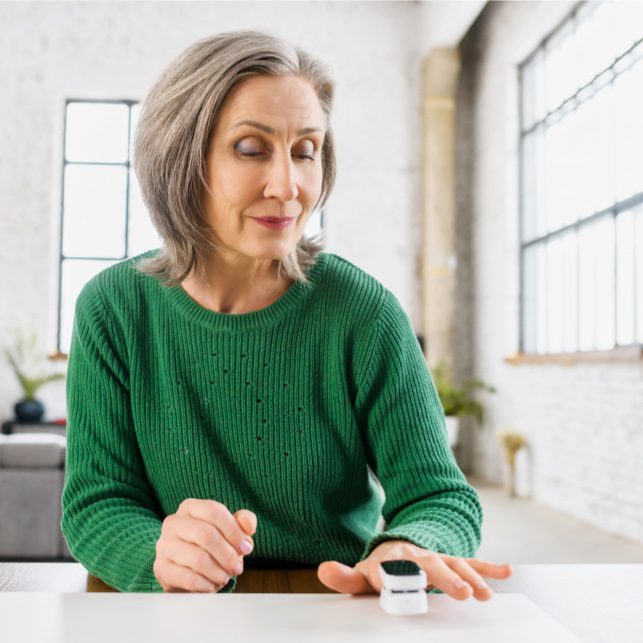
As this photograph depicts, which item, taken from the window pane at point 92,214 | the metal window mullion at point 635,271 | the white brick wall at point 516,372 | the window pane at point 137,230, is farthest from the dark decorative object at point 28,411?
the metal window mullion at point 635,271

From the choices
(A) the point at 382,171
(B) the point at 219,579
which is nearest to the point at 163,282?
(B) the point at 219,579

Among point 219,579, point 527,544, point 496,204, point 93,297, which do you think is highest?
point 496,204

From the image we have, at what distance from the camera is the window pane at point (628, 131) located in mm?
4914

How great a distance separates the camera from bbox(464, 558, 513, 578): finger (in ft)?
2.41

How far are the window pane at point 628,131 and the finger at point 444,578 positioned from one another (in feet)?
15.2

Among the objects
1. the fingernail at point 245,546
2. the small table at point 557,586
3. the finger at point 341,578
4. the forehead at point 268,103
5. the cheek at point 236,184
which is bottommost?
the small table at point 557,586

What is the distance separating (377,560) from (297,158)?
0.53 metres

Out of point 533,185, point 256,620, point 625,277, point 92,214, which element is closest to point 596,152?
point 625,277

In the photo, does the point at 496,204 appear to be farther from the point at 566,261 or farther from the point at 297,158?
the point at 297,158

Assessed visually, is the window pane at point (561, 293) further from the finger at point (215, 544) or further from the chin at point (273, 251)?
the finger at point (215, 544)

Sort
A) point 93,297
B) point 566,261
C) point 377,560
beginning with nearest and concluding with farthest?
point 377,560
point 93,297
point 566,261

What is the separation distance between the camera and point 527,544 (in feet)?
15.0

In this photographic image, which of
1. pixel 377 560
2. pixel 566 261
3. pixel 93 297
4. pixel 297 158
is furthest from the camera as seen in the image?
pixel 566 261

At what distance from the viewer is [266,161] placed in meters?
1.04
